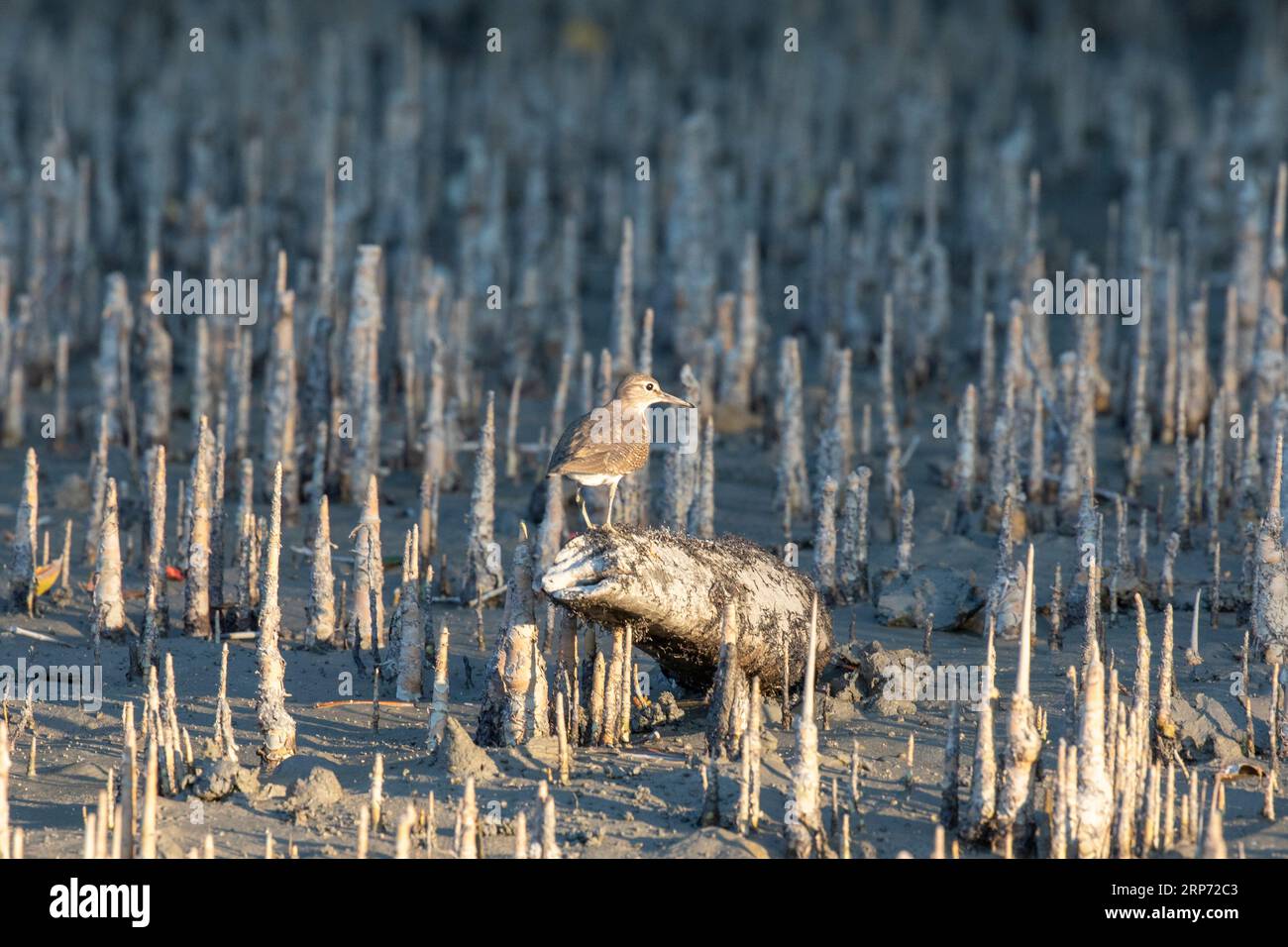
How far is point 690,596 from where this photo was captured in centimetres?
927

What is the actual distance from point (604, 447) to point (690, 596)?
722 mm

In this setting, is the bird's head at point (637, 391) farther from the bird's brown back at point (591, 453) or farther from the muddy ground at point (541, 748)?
the muddy ground at point (541, 748)

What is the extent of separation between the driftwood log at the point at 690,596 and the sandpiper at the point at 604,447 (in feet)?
0.67

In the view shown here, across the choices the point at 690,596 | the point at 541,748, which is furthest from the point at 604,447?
the point at 541,748

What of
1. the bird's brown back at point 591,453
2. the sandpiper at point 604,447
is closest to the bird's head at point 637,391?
the sandpiper at point 604,447

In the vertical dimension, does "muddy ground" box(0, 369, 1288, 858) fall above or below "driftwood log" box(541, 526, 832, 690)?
below

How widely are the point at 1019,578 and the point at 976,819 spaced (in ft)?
10.5

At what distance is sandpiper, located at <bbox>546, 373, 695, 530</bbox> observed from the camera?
917 cm

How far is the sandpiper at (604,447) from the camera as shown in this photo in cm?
917

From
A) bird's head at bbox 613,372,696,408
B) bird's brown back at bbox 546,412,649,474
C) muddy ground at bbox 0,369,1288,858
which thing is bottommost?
muddy ground at bbox 0,369,1288,858

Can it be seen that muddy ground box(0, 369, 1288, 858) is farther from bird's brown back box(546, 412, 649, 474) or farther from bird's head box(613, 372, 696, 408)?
bird's head box(613, 372, 696, 408)

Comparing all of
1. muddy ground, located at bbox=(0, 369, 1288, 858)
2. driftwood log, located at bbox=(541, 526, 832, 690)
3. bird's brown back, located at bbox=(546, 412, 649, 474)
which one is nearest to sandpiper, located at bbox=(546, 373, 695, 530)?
bird's brown back, located at bbox=(546, 412, 649, 474)

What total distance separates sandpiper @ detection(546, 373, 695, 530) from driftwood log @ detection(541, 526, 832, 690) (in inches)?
8.1
